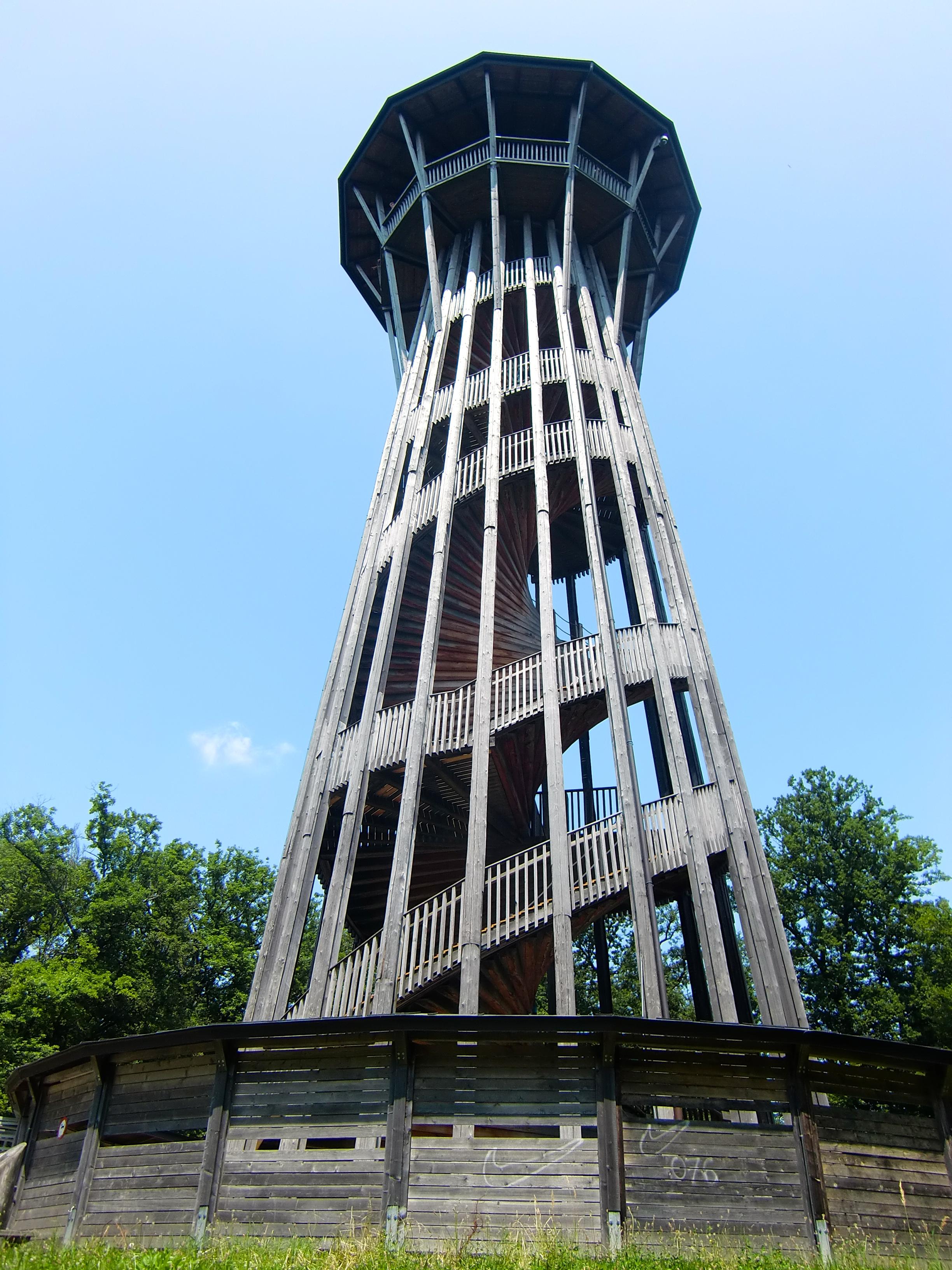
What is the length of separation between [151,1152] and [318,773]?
A: 18.6 ft

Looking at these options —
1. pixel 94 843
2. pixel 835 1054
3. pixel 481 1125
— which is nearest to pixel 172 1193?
pixel 481 1125

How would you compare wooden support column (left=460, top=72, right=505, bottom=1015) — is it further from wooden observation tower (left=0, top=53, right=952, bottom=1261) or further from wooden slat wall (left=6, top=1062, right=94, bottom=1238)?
wooden slat wall (left=6, top=1062, right=94, bottom=1238)

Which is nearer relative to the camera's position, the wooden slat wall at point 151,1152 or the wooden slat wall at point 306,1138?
the wooden slat wall at point 306,1138

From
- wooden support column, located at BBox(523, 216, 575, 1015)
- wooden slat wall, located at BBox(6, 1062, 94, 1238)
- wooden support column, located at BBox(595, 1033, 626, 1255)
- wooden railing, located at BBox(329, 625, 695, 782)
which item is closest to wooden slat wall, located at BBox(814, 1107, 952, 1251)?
wooden support column, located at BBox(595, 1033, 626, 1255)

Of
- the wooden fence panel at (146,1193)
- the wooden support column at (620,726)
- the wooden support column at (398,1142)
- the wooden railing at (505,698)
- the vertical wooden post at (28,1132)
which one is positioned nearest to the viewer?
the wooden support column at (398,1142)

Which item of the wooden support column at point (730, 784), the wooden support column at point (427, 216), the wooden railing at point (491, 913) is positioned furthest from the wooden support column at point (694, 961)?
the wooden support column at point (427, 216)

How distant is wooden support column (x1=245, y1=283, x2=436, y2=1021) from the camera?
10.6 meters

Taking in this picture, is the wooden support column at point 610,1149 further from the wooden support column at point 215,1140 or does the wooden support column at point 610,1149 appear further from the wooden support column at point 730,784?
the wooden support column at point 730,784

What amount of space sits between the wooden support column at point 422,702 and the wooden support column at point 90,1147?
2.50m

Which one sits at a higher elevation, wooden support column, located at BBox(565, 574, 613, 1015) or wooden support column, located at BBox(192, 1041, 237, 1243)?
wooden support column, located at BBox(565, 574, 613, 1015)

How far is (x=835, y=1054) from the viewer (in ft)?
23.2

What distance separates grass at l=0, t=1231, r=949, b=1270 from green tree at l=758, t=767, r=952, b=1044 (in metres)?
17.2

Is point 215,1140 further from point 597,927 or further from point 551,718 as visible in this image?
point 597,927

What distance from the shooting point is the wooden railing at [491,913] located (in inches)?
385
